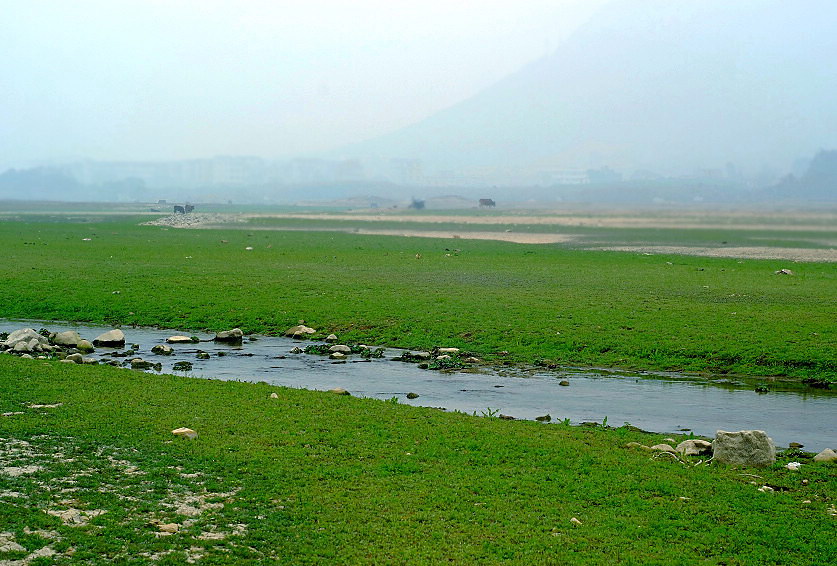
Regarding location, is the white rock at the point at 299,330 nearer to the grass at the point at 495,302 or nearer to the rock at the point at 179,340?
the grass at the point at 495,302

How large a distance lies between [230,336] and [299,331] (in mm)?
2650

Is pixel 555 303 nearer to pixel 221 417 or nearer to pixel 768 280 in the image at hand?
pixel 768 280

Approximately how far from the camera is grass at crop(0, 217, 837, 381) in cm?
2906

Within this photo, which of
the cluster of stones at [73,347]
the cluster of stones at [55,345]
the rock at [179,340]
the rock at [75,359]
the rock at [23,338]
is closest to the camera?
the rock at [75,359]

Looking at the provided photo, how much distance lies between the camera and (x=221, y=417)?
1827 cm

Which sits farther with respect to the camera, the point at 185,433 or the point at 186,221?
the point at 186,221

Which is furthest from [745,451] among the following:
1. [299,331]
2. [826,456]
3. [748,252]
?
[748,252]

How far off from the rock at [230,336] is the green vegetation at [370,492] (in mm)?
12545

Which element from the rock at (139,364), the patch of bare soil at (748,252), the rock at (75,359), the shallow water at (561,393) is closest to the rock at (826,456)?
the shallow water at (561,393)

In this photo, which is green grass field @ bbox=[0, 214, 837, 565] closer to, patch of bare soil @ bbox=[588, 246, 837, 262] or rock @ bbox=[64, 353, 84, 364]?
rock @ bbox=[64, 353, 84, 364]

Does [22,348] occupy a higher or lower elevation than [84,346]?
higher

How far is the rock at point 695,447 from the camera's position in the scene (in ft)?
54.3

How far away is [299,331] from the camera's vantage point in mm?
33188

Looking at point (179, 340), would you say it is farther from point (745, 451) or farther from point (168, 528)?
point (745, 451)
